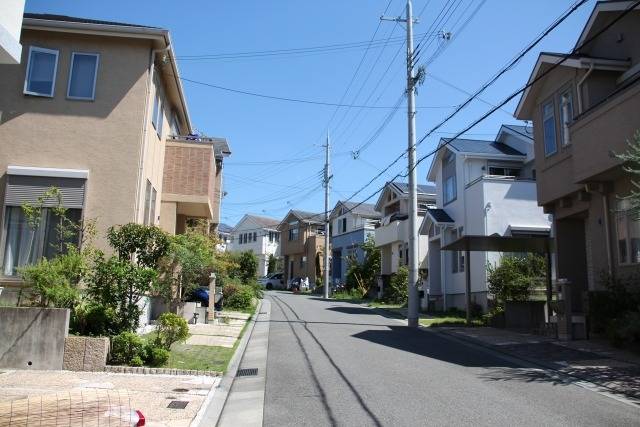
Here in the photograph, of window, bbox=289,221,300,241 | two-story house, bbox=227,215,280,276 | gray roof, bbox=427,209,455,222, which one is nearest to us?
gray roof, bbox=427,209,455,222

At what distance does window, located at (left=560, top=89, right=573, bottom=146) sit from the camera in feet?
57.4

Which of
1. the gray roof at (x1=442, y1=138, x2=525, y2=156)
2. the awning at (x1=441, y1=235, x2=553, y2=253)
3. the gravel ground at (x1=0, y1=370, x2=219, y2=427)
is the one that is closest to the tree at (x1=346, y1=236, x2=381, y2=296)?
the gray roof at (x1=442, y1=138, x2=525, y2=156)

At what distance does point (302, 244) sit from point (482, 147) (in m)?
33.9

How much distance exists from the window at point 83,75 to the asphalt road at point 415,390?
8.10 meters

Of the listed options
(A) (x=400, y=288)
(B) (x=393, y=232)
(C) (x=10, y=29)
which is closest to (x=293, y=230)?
(B) (x=393, y=232)

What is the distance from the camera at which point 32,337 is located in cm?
1026

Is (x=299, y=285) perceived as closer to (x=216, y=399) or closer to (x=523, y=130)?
(x=523, y=130)

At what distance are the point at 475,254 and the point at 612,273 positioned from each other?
449 inches

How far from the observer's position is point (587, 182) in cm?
1548

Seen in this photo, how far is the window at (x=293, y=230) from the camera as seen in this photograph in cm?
6269

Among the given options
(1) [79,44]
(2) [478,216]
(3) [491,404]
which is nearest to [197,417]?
(3) [491,404]

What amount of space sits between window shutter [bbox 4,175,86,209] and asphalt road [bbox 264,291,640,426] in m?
6.14

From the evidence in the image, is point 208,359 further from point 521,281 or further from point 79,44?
point 521,281

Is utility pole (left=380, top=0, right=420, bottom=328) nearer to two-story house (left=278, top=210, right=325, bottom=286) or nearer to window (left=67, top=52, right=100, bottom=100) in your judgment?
window (left=67, top=52, right=100, bottom=100)
